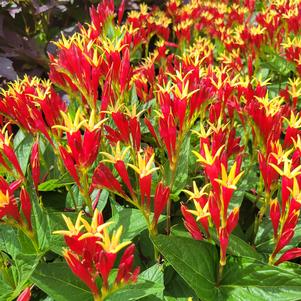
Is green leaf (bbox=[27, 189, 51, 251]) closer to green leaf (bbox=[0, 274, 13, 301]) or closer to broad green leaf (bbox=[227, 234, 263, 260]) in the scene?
green leaf (bbox=[0, 274, 13, 301])

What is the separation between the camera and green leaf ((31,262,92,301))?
849 millimetres

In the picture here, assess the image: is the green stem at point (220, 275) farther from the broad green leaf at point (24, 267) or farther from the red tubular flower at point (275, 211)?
the broad green leaf at point (24, 267)

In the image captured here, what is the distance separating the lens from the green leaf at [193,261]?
866 mm

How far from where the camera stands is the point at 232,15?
2.52m

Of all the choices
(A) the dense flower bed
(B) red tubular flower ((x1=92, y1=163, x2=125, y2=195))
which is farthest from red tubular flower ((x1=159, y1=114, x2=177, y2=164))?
(B) red tubular flower ((x1=92, y1=163, x2=125, y2=195))

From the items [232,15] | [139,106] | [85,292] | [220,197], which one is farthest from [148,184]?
[232,15]

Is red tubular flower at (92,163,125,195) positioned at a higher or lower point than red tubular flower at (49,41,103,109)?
lower

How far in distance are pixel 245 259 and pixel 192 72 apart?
0.59 m

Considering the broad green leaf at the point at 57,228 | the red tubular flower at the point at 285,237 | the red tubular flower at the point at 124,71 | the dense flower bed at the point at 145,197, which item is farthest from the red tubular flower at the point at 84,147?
→ the red tubular flower at the point at 285,237

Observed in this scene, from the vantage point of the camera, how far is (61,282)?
877 mm

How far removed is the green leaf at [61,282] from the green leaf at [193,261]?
189 millimetres

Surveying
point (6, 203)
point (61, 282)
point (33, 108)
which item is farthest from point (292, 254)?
point (33, 108)

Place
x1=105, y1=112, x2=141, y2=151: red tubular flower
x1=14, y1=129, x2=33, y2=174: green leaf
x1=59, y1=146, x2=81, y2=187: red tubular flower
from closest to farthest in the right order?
x1=59, y1=146, x2=81, y2=187: red tubular flower < x1=105, y1=112, x2=141, y2=151: red tubular flower < x1=14, y1=129, x2=33, y2=174: green leaf

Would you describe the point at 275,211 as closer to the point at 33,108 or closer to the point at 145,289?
the point at 145,289
